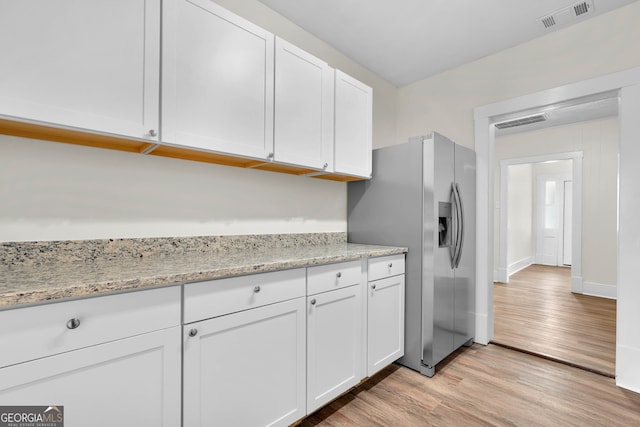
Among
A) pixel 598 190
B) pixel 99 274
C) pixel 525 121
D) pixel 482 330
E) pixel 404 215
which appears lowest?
pixel 482 330

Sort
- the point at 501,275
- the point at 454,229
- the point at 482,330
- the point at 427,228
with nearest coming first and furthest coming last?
1. the point at 427,228
2. the point at 454,229
3. the point at 482,330
4. the point at 501,275

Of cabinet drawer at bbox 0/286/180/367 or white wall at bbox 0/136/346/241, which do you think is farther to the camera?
white wall at bbox 0/136/346/241

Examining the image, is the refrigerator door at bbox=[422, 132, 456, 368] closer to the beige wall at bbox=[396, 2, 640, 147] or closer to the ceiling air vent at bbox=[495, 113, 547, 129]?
the beige wall at bbox=[396, 2, 640, 147]

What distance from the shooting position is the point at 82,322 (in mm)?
923

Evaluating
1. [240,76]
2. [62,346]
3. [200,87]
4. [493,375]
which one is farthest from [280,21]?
[493,375]

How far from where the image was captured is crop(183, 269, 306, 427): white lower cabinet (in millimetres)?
1172

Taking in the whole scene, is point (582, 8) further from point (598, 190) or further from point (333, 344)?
point (598, 190)

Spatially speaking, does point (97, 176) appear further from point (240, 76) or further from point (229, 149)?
point (240, 76)

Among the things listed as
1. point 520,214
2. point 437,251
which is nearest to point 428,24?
point 437,251

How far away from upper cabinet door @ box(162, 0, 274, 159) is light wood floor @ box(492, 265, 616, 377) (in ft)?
9.58

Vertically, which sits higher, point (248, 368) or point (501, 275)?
point (248, 368)

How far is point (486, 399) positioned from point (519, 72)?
2701 mm

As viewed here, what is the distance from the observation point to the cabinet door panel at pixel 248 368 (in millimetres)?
1173

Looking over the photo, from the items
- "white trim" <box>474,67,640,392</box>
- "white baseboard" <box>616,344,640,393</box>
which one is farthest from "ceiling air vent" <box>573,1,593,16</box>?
"white baseboard" <box>616,344,640,393</box>
